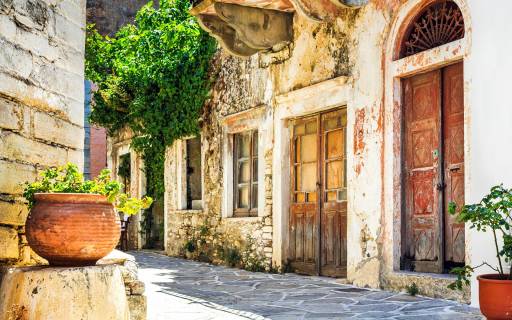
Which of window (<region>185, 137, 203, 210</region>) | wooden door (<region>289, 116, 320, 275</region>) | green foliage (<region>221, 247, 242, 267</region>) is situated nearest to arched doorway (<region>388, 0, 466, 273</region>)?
wooden door (<region>289, 116, 320, 275</region>)

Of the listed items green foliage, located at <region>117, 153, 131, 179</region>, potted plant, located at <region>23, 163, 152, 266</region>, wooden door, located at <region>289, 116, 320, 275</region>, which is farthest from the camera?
green foliage, located at <region>117, 153, 131, 179</region>

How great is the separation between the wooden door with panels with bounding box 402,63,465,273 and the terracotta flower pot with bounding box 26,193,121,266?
4.30m

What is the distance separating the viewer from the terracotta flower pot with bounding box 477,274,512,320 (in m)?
4.91

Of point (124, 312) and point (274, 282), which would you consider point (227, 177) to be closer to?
point (274, 282)

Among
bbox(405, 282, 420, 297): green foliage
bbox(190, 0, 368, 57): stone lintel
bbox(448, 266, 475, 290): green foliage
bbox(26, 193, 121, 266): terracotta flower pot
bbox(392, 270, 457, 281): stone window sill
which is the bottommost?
bbox(405, 282, 420, 297): green foliage

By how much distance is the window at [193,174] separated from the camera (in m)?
12.8

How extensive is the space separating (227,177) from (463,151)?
5.29 m

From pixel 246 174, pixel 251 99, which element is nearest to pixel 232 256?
pixel 246 174

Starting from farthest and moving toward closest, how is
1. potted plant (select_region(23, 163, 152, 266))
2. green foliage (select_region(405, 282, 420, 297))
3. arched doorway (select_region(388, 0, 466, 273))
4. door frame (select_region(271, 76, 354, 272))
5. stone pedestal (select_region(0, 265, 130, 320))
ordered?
door frame (select_region(271, 76, 354, 272))
green foliage (select_region(405, 282, 420, 297))
arched doorway (select_region(388, 0, 466, 273))
potted plant (select_region(23, 163, 152, 266))
stone pedestal (select_region(0, 265, 130, 320))

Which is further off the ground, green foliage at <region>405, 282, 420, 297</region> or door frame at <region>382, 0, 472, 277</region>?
door frame at <region>382, 0, 472, 277</region>

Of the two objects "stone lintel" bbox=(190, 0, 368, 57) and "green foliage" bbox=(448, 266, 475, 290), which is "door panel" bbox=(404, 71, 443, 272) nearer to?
"green foliage" bbox=(448, 266, 475, 290)

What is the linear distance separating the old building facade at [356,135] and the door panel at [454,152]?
0.02 metres

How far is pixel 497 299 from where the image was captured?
4.95m

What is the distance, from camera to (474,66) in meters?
6.38
